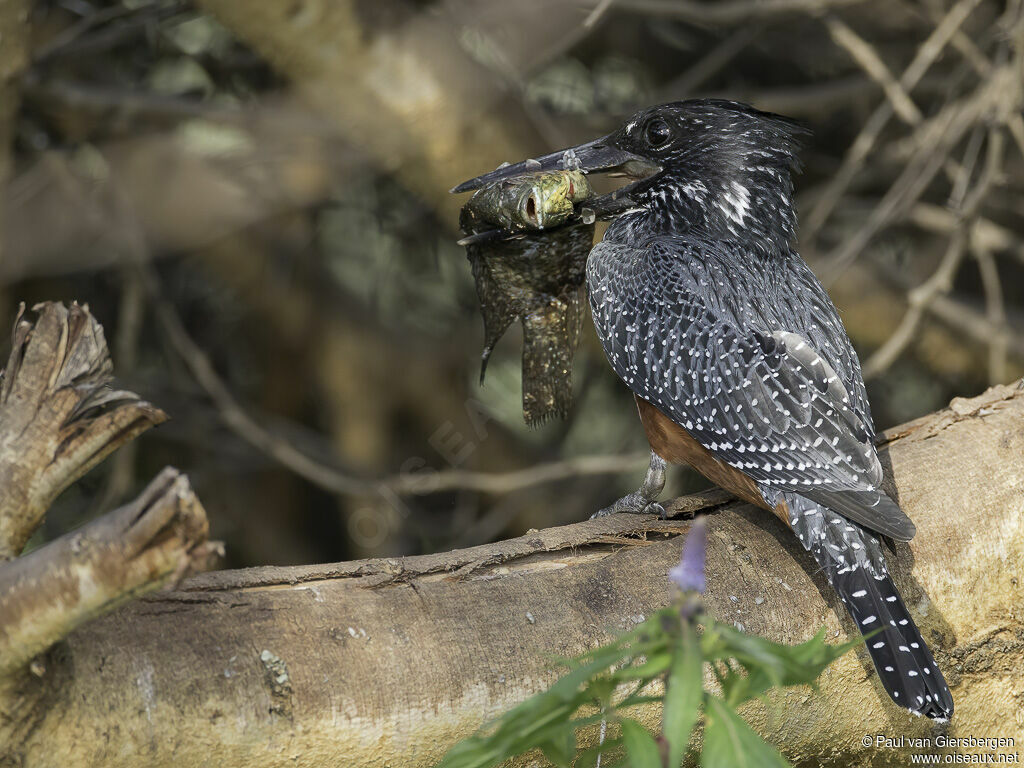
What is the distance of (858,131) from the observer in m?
5.71

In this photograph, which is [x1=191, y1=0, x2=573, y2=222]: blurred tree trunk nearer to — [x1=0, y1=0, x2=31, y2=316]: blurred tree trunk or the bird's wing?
[x1=0, y1=0, x2=31, y2=316]: blurred tree trunk

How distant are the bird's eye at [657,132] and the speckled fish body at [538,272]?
27cm

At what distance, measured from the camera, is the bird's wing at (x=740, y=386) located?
2.77 m

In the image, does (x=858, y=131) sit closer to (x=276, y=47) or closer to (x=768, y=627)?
(x=276, y=47)

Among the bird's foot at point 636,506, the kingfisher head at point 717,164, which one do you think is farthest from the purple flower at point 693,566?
the kingfisher head at point 717,164

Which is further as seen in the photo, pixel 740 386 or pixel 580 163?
pixel 580 163

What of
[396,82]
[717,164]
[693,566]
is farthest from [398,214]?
[693,566]

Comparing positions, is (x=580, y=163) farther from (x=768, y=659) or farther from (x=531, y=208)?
(x=768, y=659)

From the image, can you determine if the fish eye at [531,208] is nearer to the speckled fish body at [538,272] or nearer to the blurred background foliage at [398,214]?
the speckled fish body at [538,272]

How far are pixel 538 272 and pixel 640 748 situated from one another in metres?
2.32

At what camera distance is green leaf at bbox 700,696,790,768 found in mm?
1249

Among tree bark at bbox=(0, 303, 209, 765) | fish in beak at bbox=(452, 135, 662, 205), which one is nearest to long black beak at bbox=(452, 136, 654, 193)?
Answer: fish in beak at bbox=(452, 135, 662, 205)

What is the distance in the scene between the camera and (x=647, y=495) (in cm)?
329

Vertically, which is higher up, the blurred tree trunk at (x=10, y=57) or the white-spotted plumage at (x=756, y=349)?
the blurred tree trunk at (x=10, y=57)
